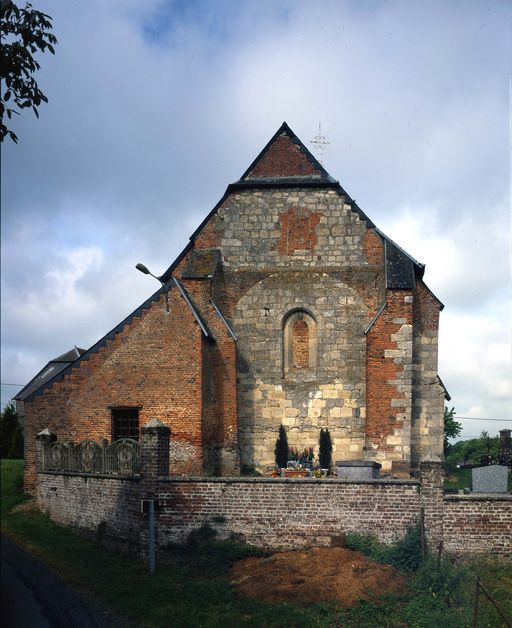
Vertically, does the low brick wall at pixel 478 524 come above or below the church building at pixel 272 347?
below

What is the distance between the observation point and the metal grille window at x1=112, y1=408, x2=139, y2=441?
924 inches

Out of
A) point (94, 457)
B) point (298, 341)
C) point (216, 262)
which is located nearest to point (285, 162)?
point (216, 262)

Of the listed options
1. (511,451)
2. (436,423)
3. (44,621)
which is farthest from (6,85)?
(511,451)

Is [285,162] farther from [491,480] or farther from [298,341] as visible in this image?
[491,480]

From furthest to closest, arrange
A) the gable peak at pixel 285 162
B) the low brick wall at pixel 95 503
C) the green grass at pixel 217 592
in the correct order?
the gable peak at pixel 285 162
the low brick wall at pixel 95 503
the green grass at pixel 217 592

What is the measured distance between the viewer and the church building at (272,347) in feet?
75.4

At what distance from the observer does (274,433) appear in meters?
24.5

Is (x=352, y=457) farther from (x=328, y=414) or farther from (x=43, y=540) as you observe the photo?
(x=43, y=540)

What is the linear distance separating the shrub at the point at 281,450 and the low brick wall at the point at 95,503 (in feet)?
21.5

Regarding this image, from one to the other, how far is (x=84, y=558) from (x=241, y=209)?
12.1 m

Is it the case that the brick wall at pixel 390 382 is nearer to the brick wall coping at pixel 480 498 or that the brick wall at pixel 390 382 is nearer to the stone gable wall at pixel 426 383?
the stone gable wall at pixel 426 383

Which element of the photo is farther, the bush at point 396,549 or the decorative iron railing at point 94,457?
the decorative iron railing at point 94,457

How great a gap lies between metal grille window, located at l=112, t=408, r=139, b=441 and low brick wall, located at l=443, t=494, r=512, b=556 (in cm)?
1017

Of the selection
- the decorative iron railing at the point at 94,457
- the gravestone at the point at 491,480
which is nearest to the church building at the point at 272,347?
the decorative iron railing at the point at 94,457
